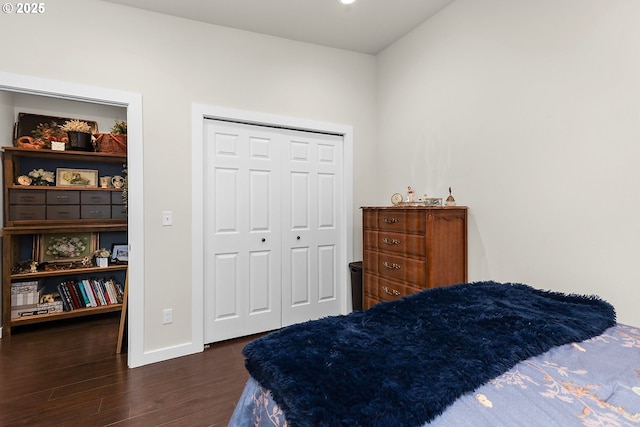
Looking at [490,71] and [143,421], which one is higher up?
[490,71]

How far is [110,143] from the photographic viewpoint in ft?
11.1

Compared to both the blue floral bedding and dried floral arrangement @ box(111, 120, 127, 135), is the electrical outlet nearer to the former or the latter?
the blue floral bedding

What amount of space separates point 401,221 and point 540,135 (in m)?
1.06

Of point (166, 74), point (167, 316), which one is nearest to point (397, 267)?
point (167, 316)

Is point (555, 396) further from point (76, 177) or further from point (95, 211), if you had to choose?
point (76, 177)

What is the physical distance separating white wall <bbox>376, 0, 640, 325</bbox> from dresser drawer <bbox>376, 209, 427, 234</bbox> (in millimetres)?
482

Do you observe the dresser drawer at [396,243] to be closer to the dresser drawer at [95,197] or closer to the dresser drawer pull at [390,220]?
the dresser drawer pull at [390,220]

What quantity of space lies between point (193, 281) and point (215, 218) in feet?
1.93

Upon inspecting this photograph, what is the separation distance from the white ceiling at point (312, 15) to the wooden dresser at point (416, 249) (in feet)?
5.62

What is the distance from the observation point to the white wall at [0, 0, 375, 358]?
2.28 m

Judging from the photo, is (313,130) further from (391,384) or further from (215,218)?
(391,384)

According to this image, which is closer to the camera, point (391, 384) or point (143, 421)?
point (391, 384)

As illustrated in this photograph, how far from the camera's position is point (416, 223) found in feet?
7.44

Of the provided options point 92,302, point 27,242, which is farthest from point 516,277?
point 27,242
